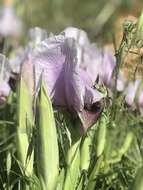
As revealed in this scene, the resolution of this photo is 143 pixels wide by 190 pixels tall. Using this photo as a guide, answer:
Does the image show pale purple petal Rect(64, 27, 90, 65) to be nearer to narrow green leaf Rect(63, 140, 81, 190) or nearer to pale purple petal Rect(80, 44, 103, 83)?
pale purple petal Rect(80, 44, 103, 83)

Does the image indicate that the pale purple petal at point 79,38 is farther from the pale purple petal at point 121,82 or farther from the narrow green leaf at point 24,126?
the narrow green leaf at point 24,126

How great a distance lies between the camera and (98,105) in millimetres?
913

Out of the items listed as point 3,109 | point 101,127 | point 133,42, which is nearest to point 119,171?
point 101,127

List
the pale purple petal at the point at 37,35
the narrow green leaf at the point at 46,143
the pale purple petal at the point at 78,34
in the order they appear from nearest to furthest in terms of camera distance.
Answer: the narrow green leaf at the point at 46,143 → the pale purple petal at the point at 78,34 → the pale purple petal at the point at 37,35

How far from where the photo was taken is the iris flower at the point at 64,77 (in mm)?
900

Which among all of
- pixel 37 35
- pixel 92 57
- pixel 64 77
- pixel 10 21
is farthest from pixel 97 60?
pixel 10 21

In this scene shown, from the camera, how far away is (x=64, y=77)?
92cm

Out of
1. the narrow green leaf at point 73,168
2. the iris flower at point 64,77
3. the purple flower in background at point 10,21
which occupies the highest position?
the purple flower in background at point 10,21

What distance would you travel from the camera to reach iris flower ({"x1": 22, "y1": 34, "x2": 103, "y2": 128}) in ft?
2.95

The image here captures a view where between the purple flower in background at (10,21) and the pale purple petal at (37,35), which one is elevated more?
the purple flower in background at (10,21)

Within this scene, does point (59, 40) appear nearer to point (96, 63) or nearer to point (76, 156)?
point (76, 156)

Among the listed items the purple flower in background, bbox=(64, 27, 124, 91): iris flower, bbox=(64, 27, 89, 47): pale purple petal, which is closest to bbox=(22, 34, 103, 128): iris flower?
bbox=(64, 27, 89, 47): pale purple petal

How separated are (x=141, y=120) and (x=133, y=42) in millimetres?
327

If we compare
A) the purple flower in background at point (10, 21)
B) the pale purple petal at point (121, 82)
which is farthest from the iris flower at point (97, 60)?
the purple flower in background at point (10, 21)
